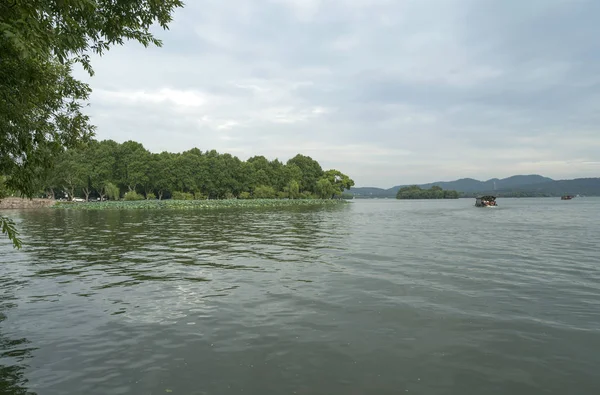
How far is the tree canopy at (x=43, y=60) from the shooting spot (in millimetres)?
5836

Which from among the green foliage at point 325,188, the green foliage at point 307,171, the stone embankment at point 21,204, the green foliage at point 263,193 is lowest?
the stone embankment at point 21,204

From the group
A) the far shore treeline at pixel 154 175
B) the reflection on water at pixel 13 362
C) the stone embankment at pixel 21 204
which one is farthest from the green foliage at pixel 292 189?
the reflection on water at pixel 13 362

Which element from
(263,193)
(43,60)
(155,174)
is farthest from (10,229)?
→ (263,193)

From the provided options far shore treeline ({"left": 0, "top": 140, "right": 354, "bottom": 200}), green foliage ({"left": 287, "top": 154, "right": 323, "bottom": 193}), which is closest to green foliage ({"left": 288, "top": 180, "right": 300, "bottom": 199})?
far shore treeline ({"left": 0, "top": 140, "right": 354, "bottom": 200})

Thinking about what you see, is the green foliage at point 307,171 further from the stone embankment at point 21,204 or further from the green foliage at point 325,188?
the stone embankment at point 21,204

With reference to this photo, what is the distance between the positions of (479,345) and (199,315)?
7.55 metres

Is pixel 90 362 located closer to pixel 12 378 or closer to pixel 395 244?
pixel 12 378

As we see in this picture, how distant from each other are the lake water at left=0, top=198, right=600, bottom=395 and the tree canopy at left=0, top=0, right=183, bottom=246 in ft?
11.4

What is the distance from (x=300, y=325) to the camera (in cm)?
1002

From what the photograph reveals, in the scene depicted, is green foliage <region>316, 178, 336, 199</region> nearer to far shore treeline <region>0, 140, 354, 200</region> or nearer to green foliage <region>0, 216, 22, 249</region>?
far shore treeline <region>0, 140, 354, 200</region>

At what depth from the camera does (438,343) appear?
28.9 ft

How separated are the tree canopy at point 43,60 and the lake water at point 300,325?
11.4 ft

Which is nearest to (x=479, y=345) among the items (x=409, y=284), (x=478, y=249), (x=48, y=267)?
(x=409, y=284)

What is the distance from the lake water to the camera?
23.2 feet
